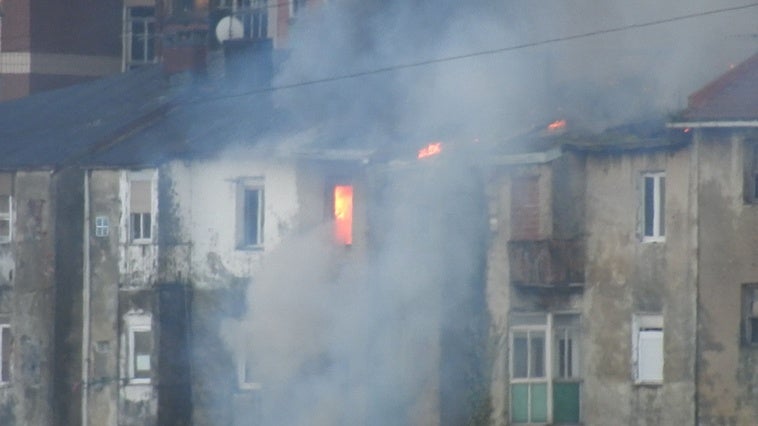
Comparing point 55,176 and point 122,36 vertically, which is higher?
point 122,36

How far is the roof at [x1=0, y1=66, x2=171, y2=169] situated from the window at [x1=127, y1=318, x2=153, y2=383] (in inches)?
142

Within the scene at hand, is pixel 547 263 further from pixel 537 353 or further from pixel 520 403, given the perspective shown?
pixel 520 403

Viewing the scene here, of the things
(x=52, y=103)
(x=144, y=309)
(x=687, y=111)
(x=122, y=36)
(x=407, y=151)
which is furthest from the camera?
(x=122, y=36)

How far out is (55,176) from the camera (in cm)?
3981

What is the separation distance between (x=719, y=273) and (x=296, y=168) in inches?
346

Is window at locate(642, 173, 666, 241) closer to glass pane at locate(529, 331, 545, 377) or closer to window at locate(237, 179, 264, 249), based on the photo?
glass pane at locate(529, 331, 545, 377)

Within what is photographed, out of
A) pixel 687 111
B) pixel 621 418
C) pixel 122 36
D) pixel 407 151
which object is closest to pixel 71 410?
pixel 407 151

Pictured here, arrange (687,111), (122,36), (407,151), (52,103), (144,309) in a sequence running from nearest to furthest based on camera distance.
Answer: (687,111), (407,151), (144,309), (52,103), (122,36)

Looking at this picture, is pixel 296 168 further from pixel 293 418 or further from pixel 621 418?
pixel 621 418

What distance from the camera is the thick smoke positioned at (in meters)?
35.2

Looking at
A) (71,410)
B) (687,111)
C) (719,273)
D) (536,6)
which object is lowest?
(71,410)

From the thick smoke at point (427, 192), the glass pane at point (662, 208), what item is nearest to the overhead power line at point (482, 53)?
the thick smoke at point (427, 192)

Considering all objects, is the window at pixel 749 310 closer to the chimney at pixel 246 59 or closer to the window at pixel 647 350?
the window at pixel 647 350

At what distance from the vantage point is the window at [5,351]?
40.8 m
